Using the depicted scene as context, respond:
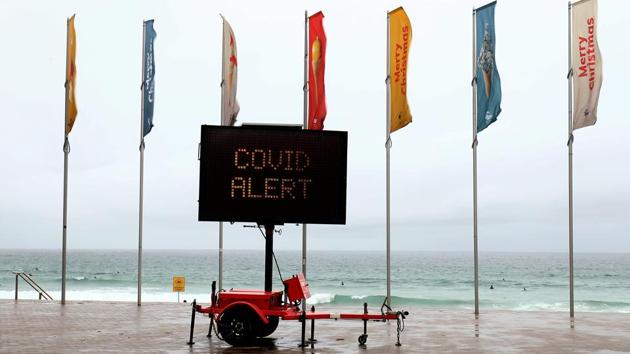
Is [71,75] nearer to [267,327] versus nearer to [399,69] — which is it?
[399,69]

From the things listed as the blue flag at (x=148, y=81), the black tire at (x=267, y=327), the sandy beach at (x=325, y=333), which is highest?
the blue flag at (x=148, y=81)

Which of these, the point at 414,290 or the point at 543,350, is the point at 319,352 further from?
the point at 414,290

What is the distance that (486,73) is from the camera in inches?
993

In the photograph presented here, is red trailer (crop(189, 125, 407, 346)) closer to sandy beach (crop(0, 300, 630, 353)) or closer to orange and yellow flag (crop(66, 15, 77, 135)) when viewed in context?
sandy beach (crop(0, 300, 630, 353))

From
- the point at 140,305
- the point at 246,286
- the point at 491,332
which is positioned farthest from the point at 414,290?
the point at 491,332

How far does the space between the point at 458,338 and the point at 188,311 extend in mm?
10210

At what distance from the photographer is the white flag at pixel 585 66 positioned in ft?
78.4

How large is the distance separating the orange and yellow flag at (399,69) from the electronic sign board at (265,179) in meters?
7.94

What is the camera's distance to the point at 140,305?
1095 inches

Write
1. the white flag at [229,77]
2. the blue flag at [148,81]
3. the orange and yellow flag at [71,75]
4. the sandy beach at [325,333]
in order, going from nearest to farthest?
1. the sandy beach at [325,333]
2. the white flag at [229,77]
3. the blue flag at [148,81]
4. the orange and yellow flag at [71,75]

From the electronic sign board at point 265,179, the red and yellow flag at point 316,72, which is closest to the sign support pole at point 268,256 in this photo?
the electronic sign board at point 265,179

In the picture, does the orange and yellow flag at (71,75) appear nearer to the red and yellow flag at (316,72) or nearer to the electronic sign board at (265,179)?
the red and yellow flag at (316,72)

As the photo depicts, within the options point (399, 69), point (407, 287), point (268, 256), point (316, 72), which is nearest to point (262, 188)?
point (268, 256)

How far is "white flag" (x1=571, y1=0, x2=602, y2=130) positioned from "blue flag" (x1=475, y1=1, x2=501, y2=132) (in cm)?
Result: 225
